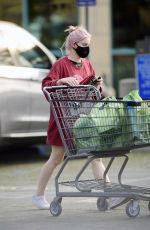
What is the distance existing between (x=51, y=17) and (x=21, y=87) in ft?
24.9

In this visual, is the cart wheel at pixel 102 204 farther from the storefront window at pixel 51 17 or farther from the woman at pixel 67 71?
the storefront window at pixel 51 17

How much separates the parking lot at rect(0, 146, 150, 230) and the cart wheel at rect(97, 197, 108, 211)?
0.15ft

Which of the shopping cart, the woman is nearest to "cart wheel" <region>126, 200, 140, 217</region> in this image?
the shopping cart

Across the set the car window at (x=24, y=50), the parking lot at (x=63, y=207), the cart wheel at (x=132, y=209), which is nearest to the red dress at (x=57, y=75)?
the parking lot at (x=63, y=207)

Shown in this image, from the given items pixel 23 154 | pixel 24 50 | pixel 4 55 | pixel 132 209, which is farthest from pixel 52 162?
pixel 23 154

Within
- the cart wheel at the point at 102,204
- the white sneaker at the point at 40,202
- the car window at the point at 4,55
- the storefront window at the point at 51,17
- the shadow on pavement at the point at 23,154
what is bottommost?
the shadow on pavement at the point at 23,154

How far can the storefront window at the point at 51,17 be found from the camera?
1892 centimetres

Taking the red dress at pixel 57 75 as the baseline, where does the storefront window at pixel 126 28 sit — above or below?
below

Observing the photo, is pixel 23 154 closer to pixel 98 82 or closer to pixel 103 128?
pixel 98 82

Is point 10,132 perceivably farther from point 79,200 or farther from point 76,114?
point 76,114

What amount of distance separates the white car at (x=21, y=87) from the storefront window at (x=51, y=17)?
22.5ft

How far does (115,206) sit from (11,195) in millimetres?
1750

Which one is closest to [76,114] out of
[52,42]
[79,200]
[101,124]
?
[101,124]

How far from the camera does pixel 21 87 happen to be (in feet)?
38.0
